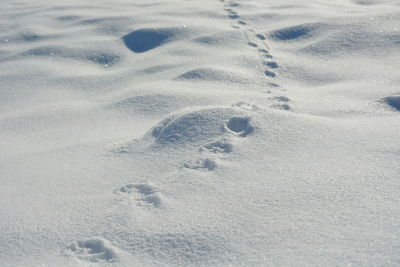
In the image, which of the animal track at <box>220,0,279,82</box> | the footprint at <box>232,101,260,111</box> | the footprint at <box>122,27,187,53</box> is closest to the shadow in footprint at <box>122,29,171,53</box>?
the footprint at <box>122,27,187,53</box>

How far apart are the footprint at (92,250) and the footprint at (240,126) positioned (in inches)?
29.3

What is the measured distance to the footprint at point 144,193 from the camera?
162 centimetres

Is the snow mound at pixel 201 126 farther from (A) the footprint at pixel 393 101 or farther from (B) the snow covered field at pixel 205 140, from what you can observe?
(A) the footprint at pixel 393 101

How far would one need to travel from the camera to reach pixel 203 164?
70.0 inches

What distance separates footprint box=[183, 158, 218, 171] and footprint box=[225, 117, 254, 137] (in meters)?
0.22

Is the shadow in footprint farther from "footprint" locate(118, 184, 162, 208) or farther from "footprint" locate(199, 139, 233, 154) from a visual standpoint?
"footprint" locate(118, 184, 162, 208)

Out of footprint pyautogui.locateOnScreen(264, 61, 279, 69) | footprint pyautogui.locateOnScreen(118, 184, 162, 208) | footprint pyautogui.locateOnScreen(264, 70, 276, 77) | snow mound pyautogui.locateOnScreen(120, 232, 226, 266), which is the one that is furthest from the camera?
footprint pyautogui.locateOnScreen(264, 61, 279, 69)

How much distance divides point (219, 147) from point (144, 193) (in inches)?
14.4

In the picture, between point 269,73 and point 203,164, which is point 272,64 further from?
point 203,164

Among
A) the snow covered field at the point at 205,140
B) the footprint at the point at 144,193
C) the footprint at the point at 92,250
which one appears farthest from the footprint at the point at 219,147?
the footprint at the point at 92,250

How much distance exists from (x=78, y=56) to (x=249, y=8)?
1.39 meters

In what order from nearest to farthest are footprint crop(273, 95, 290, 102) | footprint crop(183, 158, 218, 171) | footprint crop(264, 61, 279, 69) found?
footprint crop(183, 158, 218, 171), footprint crop(273, 95, 290, 102), footprint crop(264, 61, 279, 69)

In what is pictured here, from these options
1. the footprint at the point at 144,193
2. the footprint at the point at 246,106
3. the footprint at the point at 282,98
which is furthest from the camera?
the footprint at the point at 282,98

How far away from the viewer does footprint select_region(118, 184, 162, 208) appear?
1.62 m
